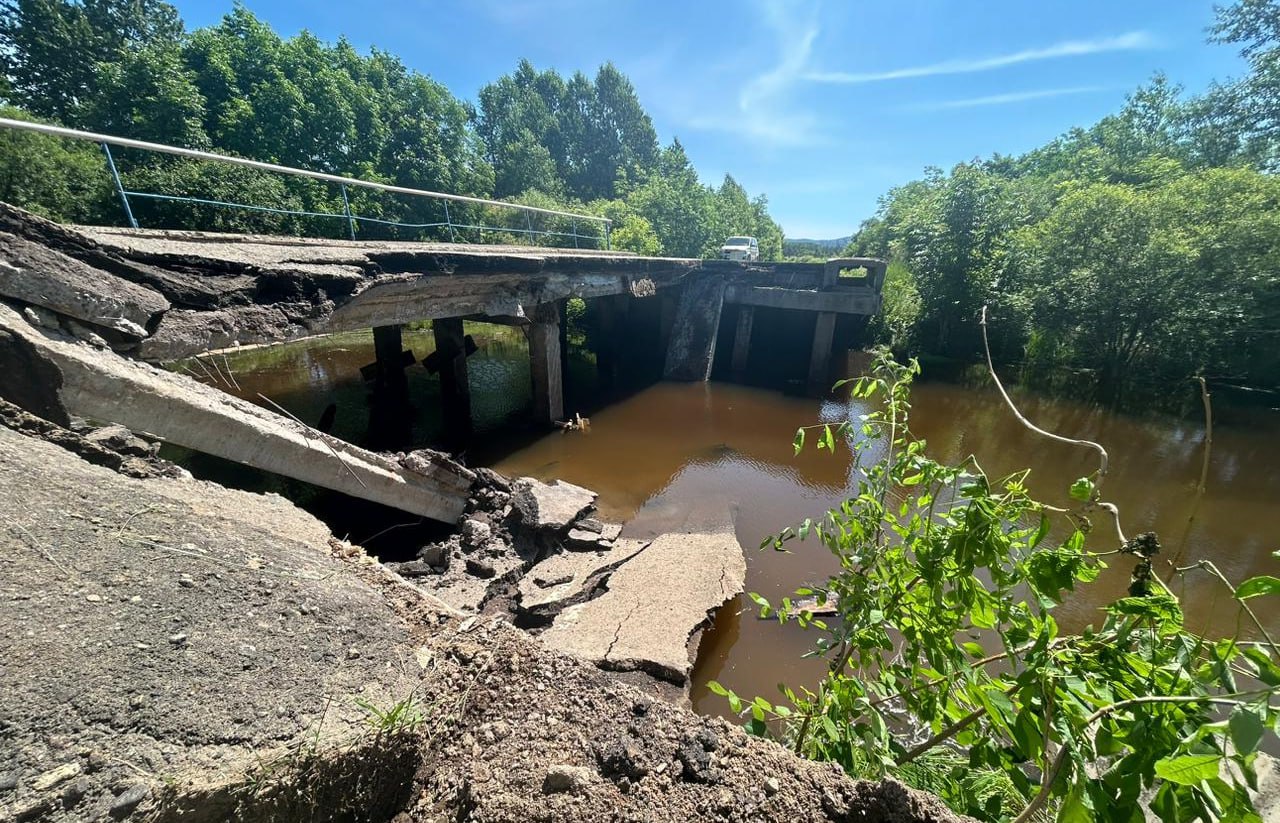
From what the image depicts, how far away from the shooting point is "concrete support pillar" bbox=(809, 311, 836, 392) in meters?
13.4

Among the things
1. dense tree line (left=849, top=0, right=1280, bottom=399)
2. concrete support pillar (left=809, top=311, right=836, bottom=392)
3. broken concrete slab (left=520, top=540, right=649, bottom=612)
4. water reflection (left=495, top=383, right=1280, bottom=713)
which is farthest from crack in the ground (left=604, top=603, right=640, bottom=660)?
dense tree line (left=849, top=0, right=1280, bottom=399)

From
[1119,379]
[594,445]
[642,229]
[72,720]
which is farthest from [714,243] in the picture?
[72,720]

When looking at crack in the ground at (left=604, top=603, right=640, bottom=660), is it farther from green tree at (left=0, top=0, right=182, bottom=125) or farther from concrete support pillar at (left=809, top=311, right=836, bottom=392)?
green tree at (left=0, top=0, right=182, bottom=125)

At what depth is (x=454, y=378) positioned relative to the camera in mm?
9125

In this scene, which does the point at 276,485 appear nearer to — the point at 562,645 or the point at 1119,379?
the point at 562,645

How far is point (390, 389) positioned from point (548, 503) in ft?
21.6

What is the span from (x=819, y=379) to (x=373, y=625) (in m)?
13.2

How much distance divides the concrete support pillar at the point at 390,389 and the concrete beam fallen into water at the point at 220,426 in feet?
15.6

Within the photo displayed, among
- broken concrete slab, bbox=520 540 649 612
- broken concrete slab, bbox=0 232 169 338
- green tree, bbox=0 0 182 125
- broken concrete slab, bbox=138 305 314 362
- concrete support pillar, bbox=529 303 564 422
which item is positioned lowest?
broken concrete slab, bbox=520 540 649 612

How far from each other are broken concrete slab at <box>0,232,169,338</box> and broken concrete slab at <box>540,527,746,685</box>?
12.6ft

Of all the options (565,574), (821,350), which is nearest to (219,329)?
(565,574)

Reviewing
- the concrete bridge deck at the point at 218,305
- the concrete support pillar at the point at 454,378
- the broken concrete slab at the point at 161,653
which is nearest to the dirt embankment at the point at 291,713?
the broken concrete slab at the point at 161,653

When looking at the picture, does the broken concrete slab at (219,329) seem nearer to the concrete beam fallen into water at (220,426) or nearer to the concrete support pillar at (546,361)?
the concrete beam fallen into water at (220,426)

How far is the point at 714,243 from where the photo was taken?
29.7m
